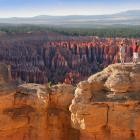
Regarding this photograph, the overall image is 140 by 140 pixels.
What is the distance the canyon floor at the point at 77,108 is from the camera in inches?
642

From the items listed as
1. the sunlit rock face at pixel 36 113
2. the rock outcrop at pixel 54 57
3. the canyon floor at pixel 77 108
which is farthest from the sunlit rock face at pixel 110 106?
the rock outcrop at pixel 54 57

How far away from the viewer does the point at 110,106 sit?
1642 centimetres

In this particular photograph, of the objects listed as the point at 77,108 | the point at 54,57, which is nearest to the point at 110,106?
the point at 77,108

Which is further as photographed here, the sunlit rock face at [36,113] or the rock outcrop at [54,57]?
the rock outcrop at [54,57]

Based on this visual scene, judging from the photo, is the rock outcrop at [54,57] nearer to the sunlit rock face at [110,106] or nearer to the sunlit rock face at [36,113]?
the sunlit rock face at [36,113]

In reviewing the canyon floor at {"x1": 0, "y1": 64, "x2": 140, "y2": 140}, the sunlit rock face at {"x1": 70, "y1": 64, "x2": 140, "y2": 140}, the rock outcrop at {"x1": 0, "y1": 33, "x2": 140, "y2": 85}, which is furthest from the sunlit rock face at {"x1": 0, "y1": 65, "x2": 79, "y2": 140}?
the rock outcrop at {"x1": 0, "y1": 33, "x2": 140, "y2": 85}

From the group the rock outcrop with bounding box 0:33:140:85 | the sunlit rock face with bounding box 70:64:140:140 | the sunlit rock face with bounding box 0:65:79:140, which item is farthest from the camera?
the rock outcrop with bounding box 0:33:140:85

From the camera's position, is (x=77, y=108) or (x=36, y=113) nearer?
(x=77, y=108)

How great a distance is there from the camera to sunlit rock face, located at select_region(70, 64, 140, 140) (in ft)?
53.2

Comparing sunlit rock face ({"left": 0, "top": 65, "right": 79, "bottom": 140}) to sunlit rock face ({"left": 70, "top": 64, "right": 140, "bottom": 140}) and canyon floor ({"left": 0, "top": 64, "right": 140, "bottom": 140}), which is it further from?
sunlit rock face ({"left": 70, "top": 64, "right": 140, "bottom": 140})

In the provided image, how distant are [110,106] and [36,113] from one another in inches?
114

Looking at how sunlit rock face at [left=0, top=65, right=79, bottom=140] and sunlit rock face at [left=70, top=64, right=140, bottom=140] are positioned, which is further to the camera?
sunlit rock face at [left=0, top=65, right=79, bottom=140]

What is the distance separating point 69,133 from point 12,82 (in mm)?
2812

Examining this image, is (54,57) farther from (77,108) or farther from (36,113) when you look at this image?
(77,108)
